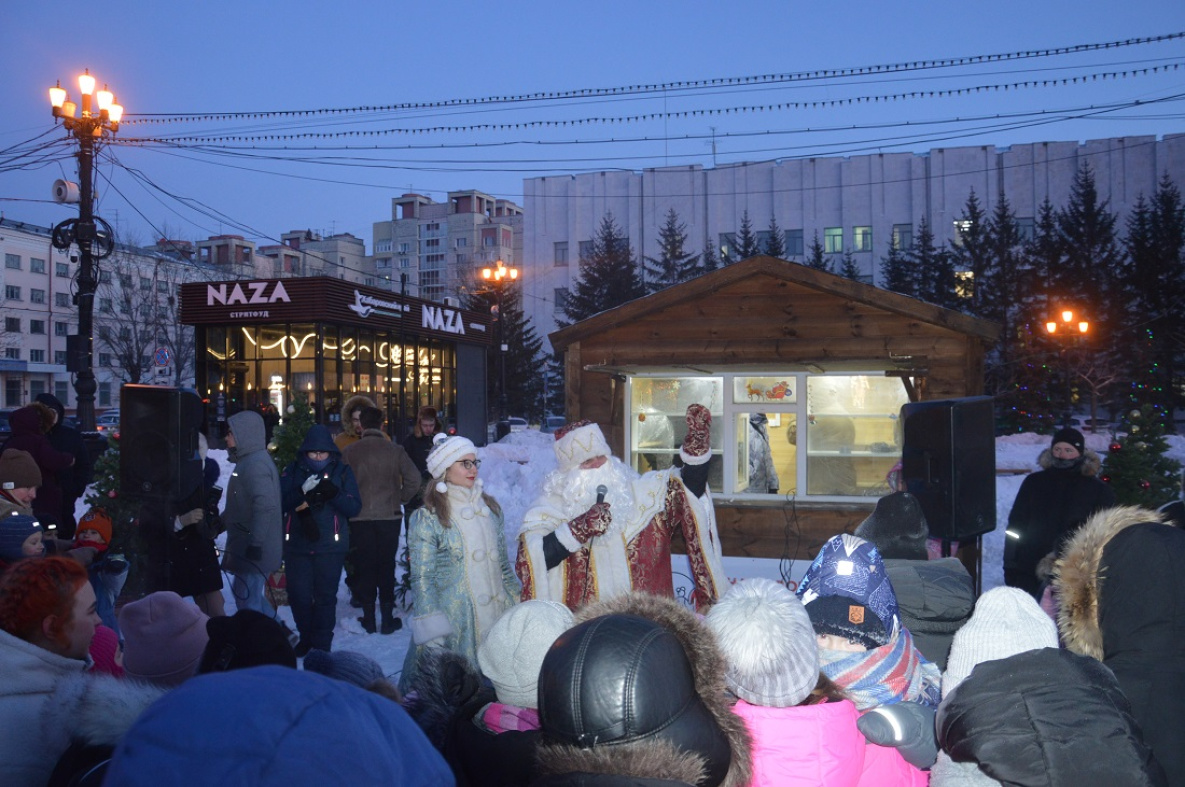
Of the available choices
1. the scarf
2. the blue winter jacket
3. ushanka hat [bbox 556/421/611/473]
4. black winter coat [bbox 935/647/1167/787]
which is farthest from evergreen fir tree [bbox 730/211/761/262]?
black winter coat [bbox 935/647/1167/787]

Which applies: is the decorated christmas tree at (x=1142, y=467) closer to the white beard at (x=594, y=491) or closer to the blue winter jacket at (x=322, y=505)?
the white beard at (x=594, y=491)

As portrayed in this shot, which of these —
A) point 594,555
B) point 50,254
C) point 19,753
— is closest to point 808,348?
point 594,555

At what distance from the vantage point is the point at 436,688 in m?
2.63

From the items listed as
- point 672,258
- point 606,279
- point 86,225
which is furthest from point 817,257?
point 86,225

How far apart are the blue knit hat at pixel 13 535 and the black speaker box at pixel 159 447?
3.44 feet

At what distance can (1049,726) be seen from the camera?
187 centimetres

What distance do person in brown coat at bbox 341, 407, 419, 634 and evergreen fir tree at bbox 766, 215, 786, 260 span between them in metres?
44.2

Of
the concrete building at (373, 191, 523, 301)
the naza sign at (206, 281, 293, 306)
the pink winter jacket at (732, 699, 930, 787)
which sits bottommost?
the pink winter jacket at (732, 699, 930, 787)

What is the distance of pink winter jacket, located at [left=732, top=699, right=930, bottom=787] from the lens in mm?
2203

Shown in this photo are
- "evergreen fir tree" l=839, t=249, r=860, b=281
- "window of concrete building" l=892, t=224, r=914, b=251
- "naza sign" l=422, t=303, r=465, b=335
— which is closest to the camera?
"naza sign" l=422, t=303, r=465, b=335

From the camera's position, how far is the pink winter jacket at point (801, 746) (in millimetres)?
2203

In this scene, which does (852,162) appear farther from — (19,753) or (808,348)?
(19,753)

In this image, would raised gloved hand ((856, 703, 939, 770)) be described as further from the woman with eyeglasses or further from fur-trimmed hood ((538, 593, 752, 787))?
the woman with eyeglasses

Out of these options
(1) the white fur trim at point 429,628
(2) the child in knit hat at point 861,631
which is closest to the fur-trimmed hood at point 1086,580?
(2) the child in knit hat at point 861,631
